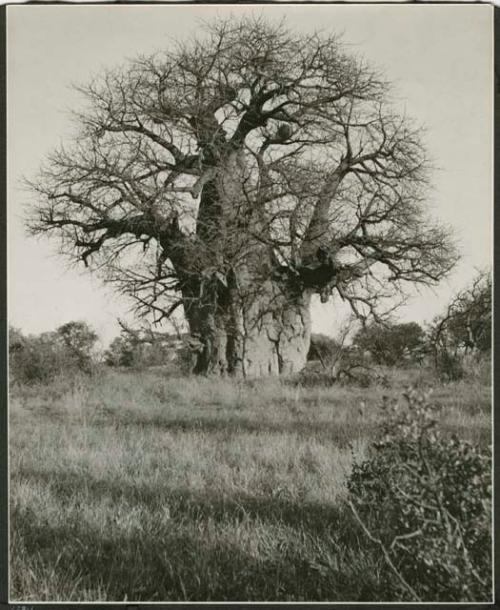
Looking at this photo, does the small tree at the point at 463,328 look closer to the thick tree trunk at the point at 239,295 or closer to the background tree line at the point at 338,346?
the background tree line at the point at 338,346

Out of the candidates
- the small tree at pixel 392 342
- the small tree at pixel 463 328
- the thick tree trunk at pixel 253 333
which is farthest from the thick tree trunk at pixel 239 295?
the small tree at pixel 463 328

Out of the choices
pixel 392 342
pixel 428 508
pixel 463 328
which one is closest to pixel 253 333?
pixel 392 342

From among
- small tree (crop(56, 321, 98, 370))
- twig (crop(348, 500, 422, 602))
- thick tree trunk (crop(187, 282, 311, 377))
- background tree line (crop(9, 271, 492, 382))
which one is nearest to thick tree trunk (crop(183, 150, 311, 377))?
thick tree trunk (crop(187, 282, 311, 377))

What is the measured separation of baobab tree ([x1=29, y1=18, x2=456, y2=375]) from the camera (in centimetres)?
781

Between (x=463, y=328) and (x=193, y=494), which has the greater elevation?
(x=463, y=328)

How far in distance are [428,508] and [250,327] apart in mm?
5492

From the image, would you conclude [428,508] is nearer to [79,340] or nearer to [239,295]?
[79,340]

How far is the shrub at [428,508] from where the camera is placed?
14.7 ft

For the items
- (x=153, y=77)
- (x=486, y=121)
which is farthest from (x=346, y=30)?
(x=153, y=77)

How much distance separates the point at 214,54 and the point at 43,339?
126 inches

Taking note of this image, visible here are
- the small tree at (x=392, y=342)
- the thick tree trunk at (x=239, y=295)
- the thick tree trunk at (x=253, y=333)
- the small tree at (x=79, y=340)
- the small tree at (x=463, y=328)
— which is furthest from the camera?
the thick tree trunk at (x=253, y=333)

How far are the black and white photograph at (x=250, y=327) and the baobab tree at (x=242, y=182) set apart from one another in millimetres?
30

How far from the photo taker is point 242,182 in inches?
346

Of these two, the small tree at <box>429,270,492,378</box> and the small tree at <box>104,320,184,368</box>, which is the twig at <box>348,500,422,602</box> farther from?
the small tree at <box>104,320,184,368</box>
